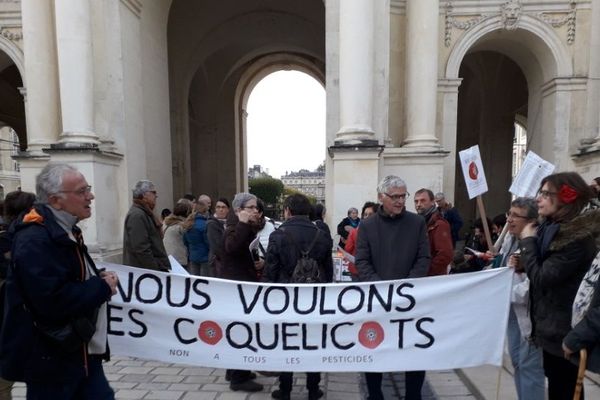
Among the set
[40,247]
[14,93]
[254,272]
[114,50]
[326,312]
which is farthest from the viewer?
[14,93]

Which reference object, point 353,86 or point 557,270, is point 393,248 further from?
point 353,86

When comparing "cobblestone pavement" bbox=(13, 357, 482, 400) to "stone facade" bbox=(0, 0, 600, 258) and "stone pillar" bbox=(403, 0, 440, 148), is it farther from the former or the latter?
"stone pillar" bbox=(403, 0, 440, 148)

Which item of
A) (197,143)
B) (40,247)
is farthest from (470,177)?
(197,143)

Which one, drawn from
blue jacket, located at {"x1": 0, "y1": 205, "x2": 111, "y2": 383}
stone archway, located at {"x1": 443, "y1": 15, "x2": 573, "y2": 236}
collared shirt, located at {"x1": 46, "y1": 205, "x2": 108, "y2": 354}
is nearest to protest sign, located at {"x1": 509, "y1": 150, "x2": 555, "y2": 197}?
collared shirt, located at {"x1": 46, "y1": 205, "x2": 108, "y2": 354}

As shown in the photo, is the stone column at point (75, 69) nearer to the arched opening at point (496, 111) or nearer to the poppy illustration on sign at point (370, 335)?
the poppy illustration on sign at point (370, 335)

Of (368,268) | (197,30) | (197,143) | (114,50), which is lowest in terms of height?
(368,268)

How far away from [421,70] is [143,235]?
820cm

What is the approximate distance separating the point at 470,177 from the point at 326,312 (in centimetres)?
284

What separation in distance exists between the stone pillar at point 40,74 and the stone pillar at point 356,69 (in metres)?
7.26

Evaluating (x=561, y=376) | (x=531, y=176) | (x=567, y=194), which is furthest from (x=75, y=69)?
(x=561, y=376)

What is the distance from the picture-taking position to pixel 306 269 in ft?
11.7

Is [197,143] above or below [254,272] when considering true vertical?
above

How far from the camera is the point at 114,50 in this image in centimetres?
968

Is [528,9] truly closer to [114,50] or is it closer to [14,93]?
[114,50]
